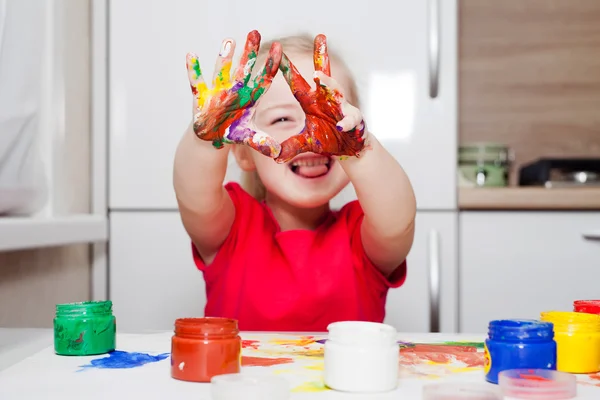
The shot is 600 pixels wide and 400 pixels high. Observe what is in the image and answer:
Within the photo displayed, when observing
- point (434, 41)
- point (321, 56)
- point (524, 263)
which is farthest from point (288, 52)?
point (524, 263)

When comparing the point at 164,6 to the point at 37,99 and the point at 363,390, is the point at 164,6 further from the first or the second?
the point at 363,390

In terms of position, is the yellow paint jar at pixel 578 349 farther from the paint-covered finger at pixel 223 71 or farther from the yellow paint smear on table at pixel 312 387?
the paint-covered finger at pixel 223 71

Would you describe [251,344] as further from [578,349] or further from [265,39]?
[265,39]

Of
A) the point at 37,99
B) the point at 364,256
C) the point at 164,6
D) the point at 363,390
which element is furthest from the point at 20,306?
the point at 363,390

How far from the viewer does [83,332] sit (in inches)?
29.3

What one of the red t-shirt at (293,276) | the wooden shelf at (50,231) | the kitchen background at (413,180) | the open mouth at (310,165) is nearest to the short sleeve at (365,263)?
the red t-shirt at (293,276)

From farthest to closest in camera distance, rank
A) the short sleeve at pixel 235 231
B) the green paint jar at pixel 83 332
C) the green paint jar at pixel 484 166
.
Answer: the green paint jar at pixel 484 166 → the short sleeve at pixel 235 231 → the green paint jar at pixel 83 332

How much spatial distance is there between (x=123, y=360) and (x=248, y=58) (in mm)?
342

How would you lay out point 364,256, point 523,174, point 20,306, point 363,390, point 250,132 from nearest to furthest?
point 363,390 < point 250,132 < point 364,256 < point 20,306 < point 523,174

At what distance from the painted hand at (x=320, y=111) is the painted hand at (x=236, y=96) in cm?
3

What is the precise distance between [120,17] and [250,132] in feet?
3.25

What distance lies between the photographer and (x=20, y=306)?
4.23 feet

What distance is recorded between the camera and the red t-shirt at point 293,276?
1122 mm

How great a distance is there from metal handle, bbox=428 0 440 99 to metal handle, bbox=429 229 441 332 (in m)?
0.35
